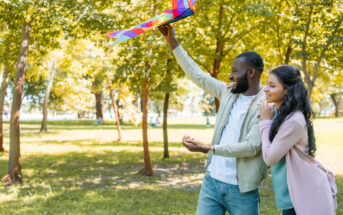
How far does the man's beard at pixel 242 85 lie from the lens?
243cm

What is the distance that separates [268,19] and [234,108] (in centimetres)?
770

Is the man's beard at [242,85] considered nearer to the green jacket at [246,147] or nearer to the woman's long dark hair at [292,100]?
the green jacket at [246,147]

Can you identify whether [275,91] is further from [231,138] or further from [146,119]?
[146,119]

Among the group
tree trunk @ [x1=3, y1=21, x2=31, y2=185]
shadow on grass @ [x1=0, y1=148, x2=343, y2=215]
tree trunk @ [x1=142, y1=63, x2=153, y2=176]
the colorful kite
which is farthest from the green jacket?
tree trunk @ [x1=3, y1=21, x2=31, y2=185]

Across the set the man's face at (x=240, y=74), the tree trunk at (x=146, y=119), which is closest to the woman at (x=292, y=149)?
the man's face at (x=240, y=74)

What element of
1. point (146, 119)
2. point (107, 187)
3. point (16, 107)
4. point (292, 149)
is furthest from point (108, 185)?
point (292, 149)

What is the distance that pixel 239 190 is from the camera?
2373mm

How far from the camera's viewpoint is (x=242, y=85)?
244cm

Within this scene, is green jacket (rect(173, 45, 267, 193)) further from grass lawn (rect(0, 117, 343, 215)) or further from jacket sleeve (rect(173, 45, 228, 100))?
grass lawn (rect(0, 117, 343, 215))

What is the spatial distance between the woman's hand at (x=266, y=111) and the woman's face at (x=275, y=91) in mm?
35

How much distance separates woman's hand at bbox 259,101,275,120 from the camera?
2.21 meters

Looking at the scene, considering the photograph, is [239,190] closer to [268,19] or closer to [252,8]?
[252,8]

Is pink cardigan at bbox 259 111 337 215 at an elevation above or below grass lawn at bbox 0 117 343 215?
above

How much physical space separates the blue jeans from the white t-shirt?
0.05m
